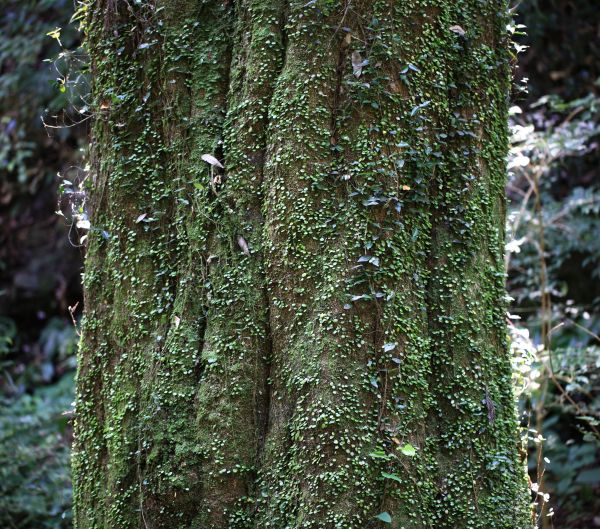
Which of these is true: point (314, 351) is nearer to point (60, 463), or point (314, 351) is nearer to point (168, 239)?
point (168, 239)

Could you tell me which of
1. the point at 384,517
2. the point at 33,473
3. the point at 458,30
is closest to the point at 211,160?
the point at 458,30

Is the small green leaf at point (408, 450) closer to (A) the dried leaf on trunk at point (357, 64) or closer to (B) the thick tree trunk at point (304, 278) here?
(B) the thick tree trunk at point (304, 278)

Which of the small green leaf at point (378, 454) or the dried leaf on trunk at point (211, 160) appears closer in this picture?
the small green leaf at point (378, 454)

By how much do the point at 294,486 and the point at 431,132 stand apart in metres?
1.35

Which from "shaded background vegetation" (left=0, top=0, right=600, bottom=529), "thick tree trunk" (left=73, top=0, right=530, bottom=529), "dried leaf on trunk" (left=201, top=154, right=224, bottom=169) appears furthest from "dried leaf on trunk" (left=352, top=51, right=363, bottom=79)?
"shaded background vegetation" (left=0, top=0, right=600, bottom=529)

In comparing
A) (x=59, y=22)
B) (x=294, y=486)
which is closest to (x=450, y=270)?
(x=294, y=486)

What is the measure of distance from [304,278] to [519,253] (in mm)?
3484

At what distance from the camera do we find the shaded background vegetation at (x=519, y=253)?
158 inches

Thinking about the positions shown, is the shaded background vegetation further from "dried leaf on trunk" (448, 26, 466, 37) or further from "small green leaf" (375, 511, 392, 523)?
"small green leaf" (375, 511, 392, 523)

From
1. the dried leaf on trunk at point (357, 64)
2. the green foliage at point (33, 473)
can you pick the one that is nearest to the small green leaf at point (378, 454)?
the dried leaf on trunk at point (357, 64)

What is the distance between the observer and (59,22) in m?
6.50

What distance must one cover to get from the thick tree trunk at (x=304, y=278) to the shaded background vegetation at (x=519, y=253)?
0.39 metres

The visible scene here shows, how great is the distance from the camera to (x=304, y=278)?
6.95 feet

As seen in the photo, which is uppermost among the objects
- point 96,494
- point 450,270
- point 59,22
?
point 59,22
